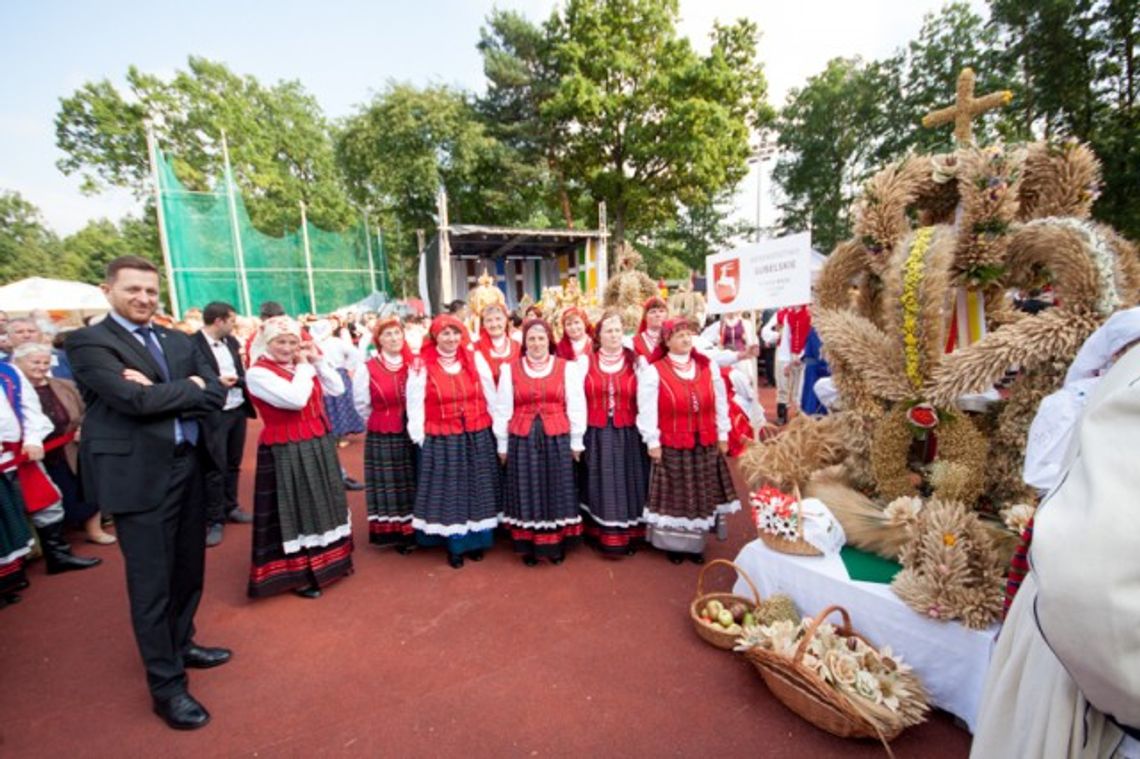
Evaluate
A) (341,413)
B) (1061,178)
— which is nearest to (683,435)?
(1061,178)

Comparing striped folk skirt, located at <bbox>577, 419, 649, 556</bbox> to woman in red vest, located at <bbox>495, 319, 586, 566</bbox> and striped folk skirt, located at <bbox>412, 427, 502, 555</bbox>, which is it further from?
striped folk skirt, located at <bbox>412, 427, 502, 555</bbox>

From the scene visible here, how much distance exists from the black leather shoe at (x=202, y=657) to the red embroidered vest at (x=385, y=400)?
1707 millimetres

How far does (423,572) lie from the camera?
3.82 m

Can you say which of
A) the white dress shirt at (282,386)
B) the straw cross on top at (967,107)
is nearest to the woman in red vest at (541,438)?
the white dress shirt at (282,386)

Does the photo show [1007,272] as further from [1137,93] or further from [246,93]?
[246,93]

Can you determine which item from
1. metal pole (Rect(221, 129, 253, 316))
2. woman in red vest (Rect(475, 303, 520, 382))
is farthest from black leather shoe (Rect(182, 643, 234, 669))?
metal pole (Rect(221, 129, 253, 316))

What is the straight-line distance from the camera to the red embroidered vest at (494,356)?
4.31 metres

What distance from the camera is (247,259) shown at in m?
13.8

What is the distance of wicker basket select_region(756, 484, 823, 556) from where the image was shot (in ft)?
8.70

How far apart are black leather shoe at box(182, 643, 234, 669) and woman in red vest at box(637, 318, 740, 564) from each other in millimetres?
2731

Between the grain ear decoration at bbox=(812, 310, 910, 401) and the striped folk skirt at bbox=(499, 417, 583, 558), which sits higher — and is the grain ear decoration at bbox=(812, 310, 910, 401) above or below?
above

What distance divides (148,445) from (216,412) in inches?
12.2

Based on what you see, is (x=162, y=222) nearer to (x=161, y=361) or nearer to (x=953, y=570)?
(x=161, y=361)

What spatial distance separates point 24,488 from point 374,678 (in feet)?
10.7
